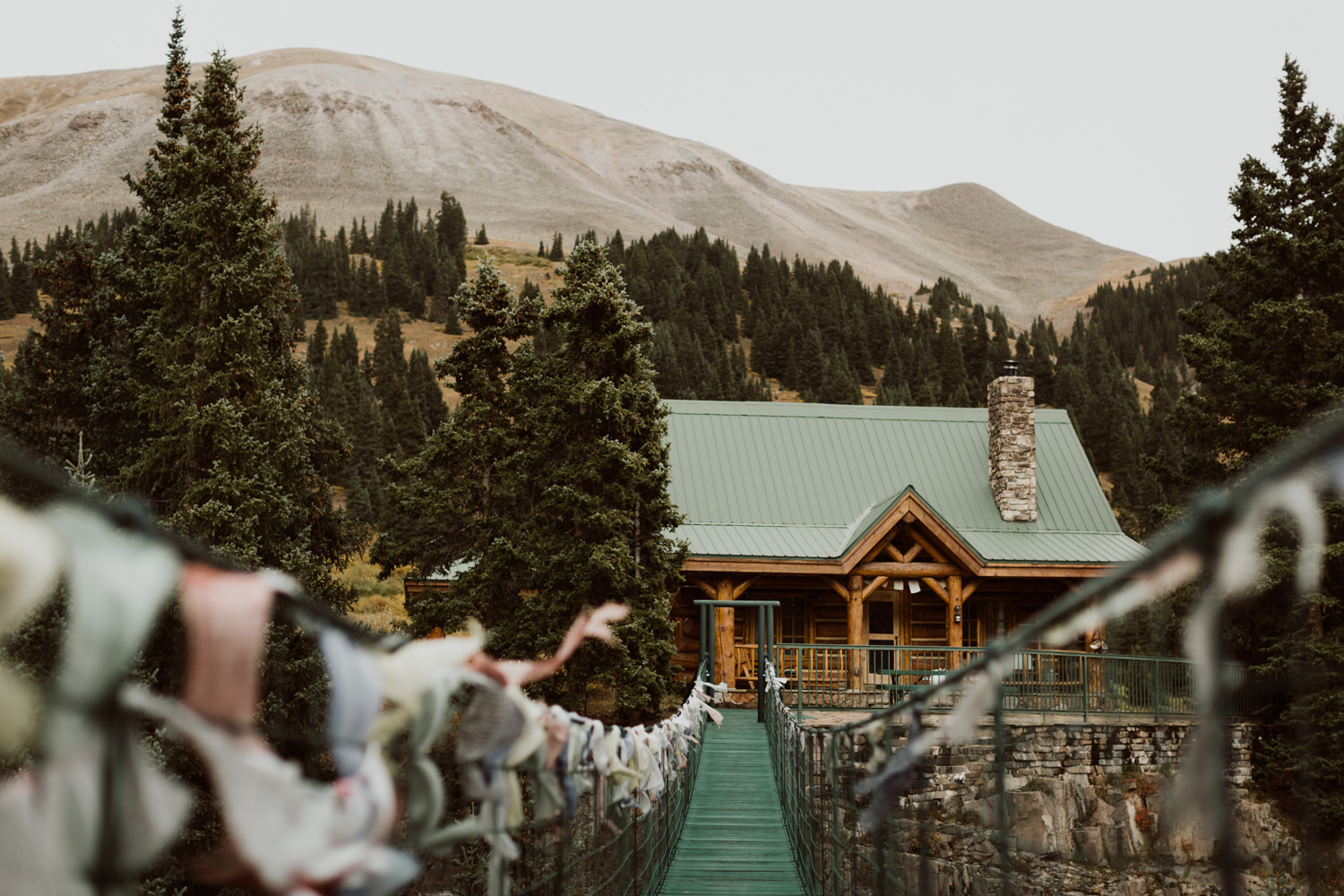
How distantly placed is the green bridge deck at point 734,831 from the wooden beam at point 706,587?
4.67 meters

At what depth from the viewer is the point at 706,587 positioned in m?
21.6

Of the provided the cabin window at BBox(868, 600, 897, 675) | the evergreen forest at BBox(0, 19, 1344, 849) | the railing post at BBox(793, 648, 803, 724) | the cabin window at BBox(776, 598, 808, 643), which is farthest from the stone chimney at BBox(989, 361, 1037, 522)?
the railing post at BBox(793, 648, 803, 724)

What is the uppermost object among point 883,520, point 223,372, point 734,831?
point 223,372

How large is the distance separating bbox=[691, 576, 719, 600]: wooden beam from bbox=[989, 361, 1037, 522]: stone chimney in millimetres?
7905

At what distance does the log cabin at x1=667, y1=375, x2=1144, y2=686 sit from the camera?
21.6m

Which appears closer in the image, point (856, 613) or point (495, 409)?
point (495, 409)

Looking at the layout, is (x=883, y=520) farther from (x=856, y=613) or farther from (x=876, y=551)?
(x=856, y=613)

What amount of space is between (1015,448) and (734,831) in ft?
51.7

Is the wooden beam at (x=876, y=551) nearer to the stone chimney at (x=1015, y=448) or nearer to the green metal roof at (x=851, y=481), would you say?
the green metal roof at (x=851, y=481)

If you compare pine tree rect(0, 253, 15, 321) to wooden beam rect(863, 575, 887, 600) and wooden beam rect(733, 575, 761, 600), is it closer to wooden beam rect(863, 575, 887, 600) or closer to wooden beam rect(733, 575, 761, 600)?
wooden beam rect(733, 575, 761, 600)

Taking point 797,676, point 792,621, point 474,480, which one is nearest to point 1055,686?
point 792,621

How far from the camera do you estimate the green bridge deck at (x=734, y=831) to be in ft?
31.7

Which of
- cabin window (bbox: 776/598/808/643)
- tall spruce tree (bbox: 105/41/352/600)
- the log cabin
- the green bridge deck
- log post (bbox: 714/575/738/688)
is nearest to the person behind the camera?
the green bridge deck

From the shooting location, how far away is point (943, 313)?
9875 cm
